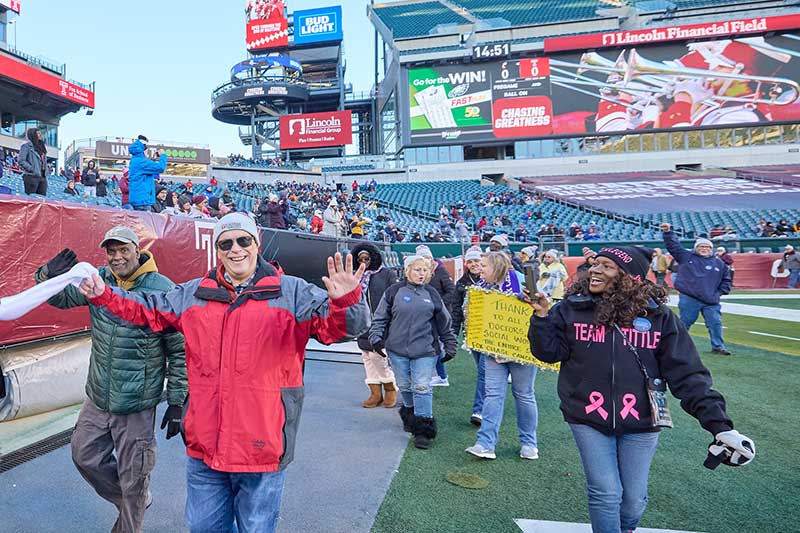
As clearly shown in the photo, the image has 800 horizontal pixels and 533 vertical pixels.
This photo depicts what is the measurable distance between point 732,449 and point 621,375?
55 cm

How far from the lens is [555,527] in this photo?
309 cm

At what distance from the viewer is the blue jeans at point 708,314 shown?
809 centimetres

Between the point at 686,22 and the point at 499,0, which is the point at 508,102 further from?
the point at 499,0

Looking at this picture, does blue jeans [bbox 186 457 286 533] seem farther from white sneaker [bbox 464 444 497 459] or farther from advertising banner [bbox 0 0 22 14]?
advertising banner [bbox 0 0 22 14]

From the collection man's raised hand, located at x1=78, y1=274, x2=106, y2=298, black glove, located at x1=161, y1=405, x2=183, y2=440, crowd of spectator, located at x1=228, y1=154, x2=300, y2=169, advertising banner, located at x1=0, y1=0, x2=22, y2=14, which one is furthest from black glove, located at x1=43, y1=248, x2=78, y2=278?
advertising banner, located at x1=0, y1=0, x2=22, y2=14

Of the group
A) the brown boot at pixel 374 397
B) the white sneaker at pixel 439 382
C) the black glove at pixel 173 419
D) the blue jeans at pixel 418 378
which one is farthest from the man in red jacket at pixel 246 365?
the white sneaker at pixel 439 382

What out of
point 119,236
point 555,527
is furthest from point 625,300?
point 119,236

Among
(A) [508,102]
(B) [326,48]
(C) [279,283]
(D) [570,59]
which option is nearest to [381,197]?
(A) [508,102]

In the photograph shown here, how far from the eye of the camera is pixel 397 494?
357 centimetres

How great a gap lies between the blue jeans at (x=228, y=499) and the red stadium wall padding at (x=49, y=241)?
370 cm

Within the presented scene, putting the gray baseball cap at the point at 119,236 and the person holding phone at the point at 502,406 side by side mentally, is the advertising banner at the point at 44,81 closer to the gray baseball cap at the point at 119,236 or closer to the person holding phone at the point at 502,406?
the gray baseball cap at the point at 119,236

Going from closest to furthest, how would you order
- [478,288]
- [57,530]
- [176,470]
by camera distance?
1. [57,530]
2. [176,470]
3. [478,288]

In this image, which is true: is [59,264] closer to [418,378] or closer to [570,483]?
[418,378]

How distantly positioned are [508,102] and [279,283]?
4186 centimetres
